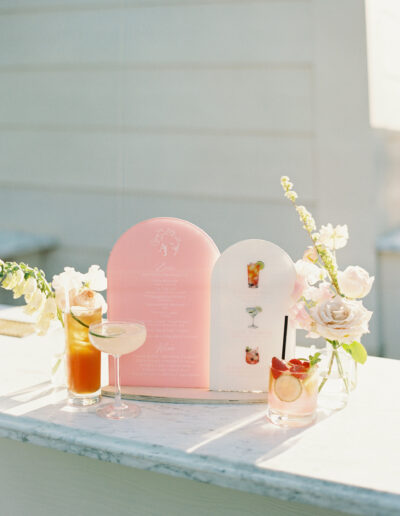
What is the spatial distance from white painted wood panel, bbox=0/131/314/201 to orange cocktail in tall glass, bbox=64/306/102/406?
1.83m

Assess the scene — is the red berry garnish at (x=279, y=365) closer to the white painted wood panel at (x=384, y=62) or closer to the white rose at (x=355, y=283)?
the white rose at (x=355, y=283)

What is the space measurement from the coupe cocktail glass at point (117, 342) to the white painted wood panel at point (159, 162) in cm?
183

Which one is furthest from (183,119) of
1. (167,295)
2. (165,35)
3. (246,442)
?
(246,442)

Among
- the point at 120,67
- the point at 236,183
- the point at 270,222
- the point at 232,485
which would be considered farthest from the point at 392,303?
the point at 232,485

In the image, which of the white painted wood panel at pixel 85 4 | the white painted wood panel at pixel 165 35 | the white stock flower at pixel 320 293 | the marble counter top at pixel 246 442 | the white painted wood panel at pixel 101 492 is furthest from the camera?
the white painted wood panel at pixel 85 4

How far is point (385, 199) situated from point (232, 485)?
2.05 m

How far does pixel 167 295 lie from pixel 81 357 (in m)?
0.18

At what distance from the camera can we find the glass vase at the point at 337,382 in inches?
42.2

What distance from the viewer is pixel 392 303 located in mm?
2617

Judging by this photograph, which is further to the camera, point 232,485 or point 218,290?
point 218,290

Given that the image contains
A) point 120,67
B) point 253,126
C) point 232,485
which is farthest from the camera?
point 120,67

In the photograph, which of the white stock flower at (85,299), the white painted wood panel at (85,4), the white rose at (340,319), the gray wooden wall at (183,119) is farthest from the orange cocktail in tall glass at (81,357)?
the white painted wood panel at (85,4)

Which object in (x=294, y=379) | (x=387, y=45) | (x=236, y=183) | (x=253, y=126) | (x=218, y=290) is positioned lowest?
(x=294, y=379)

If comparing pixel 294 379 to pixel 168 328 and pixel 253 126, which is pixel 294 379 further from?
pixel 253 126
